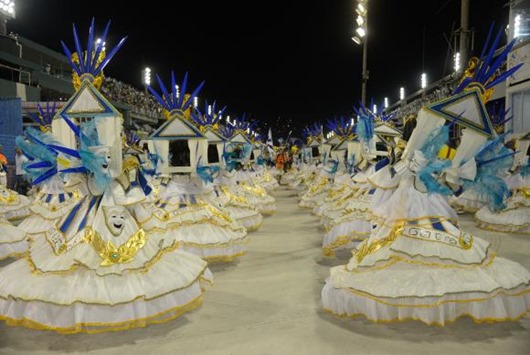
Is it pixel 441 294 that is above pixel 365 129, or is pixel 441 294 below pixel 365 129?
below

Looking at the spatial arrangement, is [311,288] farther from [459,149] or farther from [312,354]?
[459,149]

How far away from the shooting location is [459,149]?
4145 millimetres

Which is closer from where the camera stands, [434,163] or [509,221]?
[434,163]

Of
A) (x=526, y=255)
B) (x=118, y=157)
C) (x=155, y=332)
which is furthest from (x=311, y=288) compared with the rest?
(x=526, y=255)

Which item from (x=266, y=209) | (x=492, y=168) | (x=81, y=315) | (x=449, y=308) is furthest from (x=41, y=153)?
(x=266, y=209)

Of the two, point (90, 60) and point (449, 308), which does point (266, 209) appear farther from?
point (449, 308)

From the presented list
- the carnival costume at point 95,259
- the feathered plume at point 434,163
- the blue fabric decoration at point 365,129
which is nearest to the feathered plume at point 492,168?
the feathered plume at point 434,163

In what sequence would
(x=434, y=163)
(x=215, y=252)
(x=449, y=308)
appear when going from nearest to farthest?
1. (x=449, y=308)
2. (x=434, y=163)
3. (x=215, y=252)

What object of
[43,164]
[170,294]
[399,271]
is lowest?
[170,294]

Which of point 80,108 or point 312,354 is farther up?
point 80,108

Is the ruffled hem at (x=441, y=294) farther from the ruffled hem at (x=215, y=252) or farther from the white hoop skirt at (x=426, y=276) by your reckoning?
the ruffled hem at (x=215, y=252)

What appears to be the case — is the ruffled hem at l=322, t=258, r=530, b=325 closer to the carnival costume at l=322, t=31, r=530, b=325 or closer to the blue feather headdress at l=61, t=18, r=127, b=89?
the carnival costume at l=322, t=31, r=530, b=325

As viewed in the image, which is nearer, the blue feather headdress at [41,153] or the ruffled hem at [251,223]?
the blue feather headdress at [41,153]

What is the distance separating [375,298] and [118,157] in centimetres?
254
